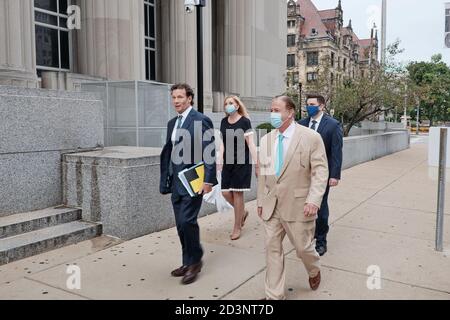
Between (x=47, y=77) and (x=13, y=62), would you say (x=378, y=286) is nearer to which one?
(x=13, y=62)

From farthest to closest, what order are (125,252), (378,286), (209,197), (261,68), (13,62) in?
(261,68) → (13,62) → (209,197) → (125,252) → (378,286)

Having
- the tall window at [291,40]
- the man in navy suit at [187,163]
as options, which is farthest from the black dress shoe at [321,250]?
the tall window at [291,40]

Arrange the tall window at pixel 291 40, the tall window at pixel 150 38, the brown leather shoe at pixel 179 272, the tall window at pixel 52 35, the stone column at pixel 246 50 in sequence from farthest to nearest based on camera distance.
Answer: the tall window at pixel 291 40
the stone column at pixel 246 50
the tall window at pixel 150 38
the tall window at pixel 52 35
the brown leather shoe at pixel 179 272

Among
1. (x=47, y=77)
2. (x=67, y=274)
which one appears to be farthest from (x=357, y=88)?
(x=67, y=274)

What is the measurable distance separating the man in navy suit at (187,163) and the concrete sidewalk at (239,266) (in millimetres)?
298

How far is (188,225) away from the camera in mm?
4160

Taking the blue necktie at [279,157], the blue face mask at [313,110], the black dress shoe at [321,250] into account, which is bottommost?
the black dress shoe at [321,250]

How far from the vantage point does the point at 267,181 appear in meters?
3.77

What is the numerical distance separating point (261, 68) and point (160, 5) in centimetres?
713

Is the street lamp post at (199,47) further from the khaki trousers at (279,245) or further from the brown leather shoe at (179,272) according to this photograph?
the khaki trousers at (279,245)

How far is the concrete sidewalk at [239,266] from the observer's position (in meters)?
3.97

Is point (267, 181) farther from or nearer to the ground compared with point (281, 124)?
nearer to the ground

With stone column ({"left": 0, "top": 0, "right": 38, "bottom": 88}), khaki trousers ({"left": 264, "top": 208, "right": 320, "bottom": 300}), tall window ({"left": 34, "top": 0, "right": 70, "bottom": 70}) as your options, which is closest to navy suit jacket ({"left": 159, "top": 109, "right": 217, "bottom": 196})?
khaki trousers ({"left": 264, "top": 208, "right": 320, "bottom": 300})

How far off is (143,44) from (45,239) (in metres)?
12.5
